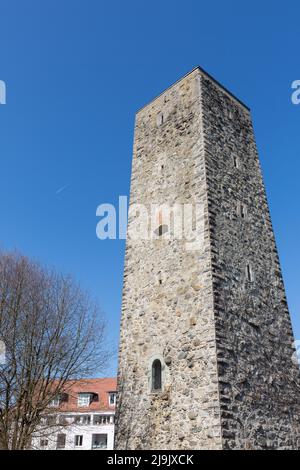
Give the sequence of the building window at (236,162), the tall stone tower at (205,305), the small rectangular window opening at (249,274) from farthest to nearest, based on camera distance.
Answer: the building window at (236,162)
the small rectangular window opening at (249,274)
the tall stone tower at (205,305)

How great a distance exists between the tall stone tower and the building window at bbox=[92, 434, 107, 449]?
74.1ft

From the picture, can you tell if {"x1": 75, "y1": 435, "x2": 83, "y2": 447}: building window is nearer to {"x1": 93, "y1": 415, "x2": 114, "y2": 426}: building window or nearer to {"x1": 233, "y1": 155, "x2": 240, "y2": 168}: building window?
{"x1": 93, "y1": 415, "x2": 114, "y2": 426}: building window

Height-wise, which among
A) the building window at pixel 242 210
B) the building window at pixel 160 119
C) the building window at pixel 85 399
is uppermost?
the building window at pixel 160 119

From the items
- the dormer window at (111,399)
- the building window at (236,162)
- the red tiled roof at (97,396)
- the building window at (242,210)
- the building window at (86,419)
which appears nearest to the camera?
the building window at (242,210)

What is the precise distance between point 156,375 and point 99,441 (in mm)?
24480

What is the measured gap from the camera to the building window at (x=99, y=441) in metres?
31.0

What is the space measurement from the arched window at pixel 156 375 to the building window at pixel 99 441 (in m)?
23.6

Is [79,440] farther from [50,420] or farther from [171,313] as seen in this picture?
[171,313]

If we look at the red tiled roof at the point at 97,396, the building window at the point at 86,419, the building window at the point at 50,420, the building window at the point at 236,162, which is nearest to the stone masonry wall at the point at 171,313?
the building window at the point at 236,162

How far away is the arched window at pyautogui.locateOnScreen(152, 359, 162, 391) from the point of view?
10228mm

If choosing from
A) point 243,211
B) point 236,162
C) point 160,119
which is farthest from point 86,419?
point 236,162

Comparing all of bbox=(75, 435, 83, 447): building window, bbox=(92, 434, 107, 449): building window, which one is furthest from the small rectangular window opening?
bbox=(75, 435, 83, 447): building window

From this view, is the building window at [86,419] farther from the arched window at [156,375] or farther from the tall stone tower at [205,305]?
the arched window at [156,375]

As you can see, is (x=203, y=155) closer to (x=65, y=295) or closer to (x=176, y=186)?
(x=176, y=186)
